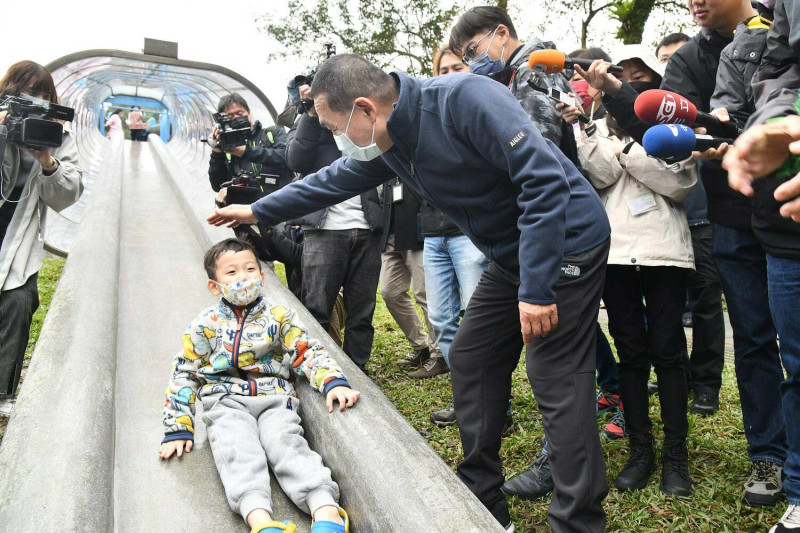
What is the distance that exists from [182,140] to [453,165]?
19.8 metres

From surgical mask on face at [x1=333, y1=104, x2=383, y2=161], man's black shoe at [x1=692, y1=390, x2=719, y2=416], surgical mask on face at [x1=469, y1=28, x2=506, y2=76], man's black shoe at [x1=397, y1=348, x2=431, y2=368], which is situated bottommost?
man's black shoe at [x1=397, y1=348, x2=431, y2=368]

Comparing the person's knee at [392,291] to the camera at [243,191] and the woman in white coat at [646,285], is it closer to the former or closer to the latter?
the camera at [243,191]

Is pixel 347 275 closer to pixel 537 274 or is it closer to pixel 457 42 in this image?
pixel 457 42

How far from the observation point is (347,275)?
4.16 metres

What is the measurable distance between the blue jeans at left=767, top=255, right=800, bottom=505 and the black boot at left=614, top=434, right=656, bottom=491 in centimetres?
71

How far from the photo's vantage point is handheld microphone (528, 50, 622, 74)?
2.62 meters

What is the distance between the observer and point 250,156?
480cm

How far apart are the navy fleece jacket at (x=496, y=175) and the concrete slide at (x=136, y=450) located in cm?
70

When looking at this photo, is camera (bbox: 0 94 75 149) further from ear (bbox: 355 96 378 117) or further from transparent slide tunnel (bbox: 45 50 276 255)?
transparent slide tunnel (bbox: 45 50 276 255)

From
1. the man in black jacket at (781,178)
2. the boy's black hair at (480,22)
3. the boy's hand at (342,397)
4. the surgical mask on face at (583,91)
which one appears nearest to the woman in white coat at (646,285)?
the surgical mask on face at (583,91)

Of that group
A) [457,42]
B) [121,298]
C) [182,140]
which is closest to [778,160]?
[457,42]

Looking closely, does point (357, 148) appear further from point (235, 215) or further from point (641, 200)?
point (641, 200)

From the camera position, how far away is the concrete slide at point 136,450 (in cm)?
198

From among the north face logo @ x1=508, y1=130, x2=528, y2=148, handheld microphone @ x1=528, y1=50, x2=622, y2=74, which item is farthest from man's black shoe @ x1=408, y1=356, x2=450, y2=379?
the north face logo @ x1=508, y1=130, x2=528, y2=148
